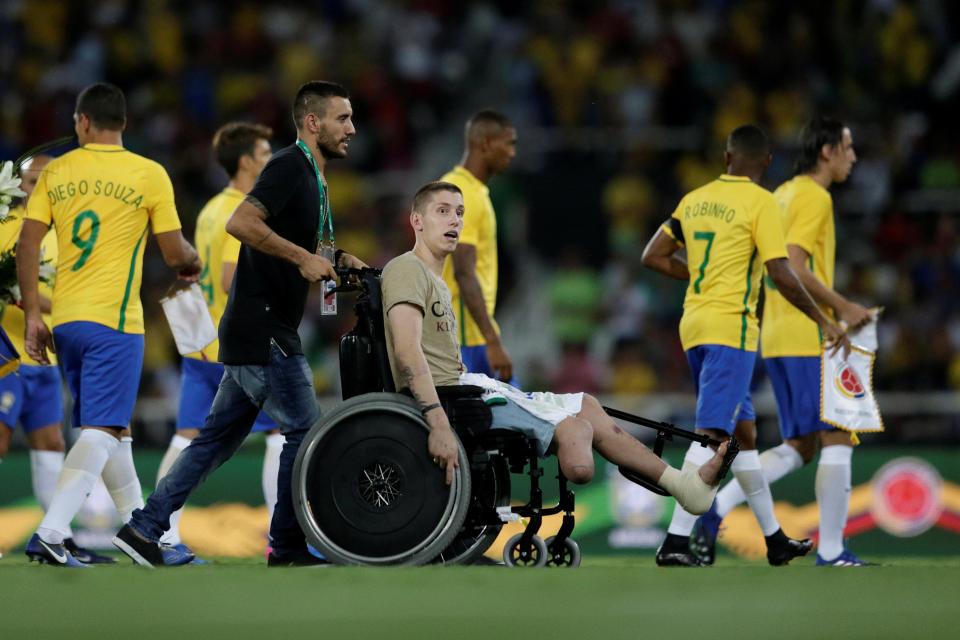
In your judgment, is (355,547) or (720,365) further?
(720,365)

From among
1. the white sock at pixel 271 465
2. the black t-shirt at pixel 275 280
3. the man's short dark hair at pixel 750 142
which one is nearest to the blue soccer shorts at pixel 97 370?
the black t-shirt at pixel 275 280

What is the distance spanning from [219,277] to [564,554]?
10.6 ft

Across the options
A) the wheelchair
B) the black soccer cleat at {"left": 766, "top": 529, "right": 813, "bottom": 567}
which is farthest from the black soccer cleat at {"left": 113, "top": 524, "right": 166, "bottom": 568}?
the black soccer cleat at {"left": 766, "top": 529, "right": 813, "bottom": 567}

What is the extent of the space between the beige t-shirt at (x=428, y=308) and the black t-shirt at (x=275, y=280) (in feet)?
1.52

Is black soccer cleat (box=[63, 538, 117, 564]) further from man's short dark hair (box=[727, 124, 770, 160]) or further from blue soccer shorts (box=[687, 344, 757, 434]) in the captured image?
man's short dark hair (box=[727, 124, 770, 160])

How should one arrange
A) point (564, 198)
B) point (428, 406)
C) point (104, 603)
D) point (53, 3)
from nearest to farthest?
point (104, 603)
point (428, 406)
point (564, 198)
point (53, 3)

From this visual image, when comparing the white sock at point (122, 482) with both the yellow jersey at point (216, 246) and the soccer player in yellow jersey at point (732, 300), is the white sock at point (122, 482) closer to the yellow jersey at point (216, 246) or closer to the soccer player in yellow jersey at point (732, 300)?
the yellow jersey at point (216, 246)

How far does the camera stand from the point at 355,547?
6977 mm

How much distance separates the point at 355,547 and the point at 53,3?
1545 centimetres

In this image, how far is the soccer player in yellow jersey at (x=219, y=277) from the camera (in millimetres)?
9586

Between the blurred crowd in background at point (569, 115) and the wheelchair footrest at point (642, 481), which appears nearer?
the wheelchair footrest at point (642, 481)

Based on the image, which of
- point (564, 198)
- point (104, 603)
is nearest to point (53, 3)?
point (564, 198)

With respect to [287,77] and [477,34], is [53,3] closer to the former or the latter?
[287,77]

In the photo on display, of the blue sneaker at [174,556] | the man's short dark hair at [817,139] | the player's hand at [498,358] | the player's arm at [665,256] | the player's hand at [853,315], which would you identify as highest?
the man's short dark hair at [817,139]
